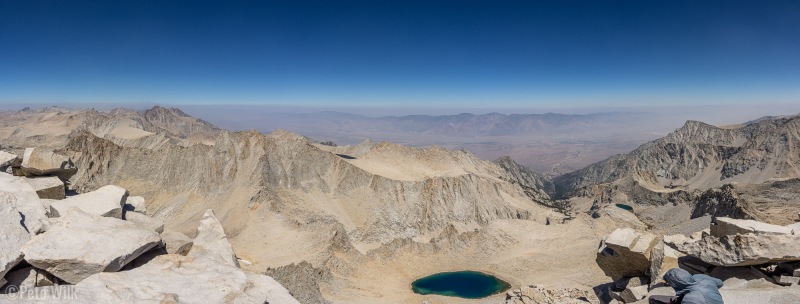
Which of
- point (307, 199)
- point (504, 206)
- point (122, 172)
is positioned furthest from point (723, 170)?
point (122, 172)

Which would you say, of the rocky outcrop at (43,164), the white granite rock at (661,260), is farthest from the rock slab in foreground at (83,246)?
the white granite rock at (661,260)

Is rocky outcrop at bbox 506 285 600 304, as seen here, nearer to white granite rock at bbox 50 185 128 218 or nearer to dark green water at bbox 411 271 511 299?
dark green water at bbox 411 271 511 299

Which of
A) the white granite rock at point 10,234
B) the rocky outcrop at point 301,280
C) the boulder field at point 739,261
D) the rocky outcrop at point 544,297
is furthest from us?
the rocky outcrop at point 301,280

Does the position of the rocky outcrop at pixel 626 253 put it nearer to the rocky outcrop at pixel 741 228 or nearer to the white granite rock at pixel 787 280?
the rocky outcrop at pixel 741 228

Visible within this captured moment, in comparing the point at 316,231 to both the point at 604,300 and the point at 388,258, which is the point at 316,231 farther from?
the point at 604,300

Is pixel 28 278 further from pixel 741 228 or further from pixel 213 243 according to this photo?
pixel 741 228

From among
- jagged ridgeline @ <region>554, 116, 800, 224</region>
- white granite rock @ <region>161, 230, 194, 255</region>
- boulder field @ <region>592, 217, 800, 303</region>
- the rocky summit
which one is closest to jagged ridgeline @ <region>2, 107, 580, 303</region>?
the rocky summit
